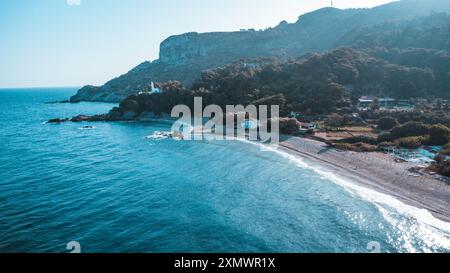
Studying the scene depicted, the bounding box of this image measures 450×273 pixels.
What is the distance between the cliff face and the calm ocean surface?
97.1m

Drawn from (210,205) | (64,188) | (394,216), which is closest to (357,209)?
(394,216)

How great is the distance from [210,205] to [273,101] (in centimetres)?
4220

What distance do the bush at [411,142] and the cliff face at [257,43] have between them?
9768 cm

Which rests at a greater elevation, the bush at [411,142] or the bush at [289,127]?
the bush at [289,127]

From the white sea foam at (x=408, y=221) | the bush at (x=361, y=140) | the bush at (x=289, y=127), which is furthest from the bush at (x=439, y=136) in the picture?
the bush at (x=289, y=127)

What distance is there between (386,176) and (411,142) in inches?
478

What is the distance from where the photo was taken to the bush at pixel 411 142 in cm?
3681

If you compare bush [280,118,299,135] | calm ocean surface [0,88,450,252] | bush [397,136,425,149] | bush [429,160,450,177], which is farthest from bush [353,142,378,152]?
bush [280,118,299,135]

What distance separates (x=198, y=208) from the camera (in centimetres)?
2281

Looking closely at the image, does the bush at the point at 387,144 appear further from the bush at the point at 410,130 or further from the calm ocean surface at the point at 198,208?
the calm ocean surface at the point at 198,208

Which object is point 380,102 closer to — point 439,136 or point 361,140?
point 439,136

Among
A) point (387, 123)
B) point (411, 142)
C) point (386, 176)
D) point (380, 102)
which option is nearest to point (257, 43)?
point (380, 102)

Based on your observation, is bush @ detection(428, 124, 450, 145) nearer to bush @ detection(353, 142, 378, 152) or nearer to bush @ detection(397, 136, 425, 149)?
bush @ detection(397, 136, 425, 149)
